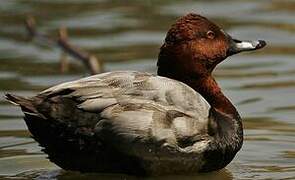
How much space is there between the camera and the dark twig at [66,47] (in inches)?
385

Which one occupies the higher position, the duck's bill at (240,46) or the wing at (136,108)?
the duck's bill at (240,46)

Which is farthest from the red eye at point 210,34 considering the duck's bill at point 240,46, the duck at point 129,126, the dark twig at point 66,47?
the dark twig at point 66,47

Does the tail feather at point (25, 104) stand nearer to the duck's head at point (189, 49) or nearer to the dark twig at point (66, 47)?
the duck's head at point (189, 49)

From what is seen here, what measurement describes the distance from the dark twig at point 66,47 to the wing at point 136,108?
300 cm

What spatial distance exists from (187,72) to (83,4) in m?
6.76

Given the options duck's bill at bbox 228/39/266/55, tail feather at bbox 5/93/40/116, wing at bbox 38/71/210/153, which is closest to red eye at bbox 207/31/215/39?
duck's bill at bbox 228/39/266/55

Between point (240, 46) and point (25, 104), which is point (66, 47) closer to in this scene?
point (240, 46)

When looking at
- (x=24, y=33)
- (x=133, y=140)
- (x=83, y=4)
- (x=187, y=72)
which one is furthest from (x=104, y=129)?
(x=83, y=4)

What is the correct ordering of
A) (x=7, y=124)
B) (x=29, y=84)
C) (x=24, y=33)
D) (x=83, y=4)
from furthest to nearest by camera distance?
(x=83, y=4) < (x=24, y=33) < (x=29, y=84) < (x=7, y=124)

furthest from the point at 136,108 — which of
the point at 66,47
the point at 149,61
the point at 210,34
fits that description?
the point at 149,61

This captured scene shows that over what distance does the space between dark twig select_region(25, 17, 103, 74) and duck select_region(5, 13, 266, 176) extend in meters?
2.92

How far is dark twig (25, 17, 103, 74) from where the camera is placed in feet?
32.1

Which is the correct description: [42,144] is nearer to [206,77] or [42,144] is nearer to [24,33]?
[206,77]

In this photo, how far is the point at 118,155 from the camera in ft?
21.2
